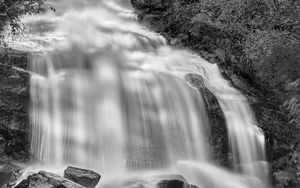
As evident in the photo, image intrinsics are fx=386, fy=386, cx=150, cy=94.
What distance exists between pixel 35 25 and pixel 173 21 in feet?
15.4

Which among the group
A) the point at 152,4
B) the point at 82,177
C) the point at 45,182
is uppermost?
the point at 152,4

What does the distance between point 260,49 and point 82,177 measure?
561cm

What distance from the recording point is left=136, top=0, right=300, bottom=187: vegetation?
8.46m

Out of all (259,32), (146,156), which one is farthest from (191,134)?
(259,32)

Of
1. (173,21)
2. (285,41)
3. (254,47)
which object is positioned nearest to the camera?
(285,41)

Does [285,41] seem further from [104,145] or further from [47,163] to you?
[47,163]

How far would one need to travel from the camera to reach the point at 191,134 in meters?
8.86

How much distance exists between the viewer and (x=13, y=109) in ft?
→ 26.1

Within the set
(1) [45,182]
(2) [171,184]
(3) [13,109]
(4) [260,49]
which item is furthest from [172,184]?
(4) [260,49]

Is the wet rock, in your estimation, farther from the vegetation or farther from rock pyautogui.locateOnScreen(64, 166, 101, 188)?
the vegetation

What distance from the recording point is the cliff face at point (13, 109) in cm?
770

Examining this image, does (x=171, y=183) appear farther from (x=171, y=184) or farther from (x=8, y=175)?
(x=8, y=175)

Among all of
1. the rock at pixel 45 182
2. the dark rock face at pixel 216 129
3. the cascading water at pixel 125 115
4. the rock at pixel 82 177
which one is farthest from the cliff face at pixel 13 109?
the dark rock face at pixel 216 129

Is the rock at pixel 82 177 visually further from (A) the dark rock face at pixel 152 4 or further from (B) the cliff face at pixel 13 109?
(A) the dark rock face at pixel 152 4
